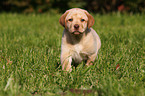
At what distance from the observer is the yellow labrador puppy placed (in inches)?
111

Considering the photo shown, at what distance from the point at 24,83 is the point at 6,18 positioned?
24.5ft

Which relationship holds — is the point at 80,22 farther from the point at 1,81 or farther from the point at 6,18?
the point at 6,18

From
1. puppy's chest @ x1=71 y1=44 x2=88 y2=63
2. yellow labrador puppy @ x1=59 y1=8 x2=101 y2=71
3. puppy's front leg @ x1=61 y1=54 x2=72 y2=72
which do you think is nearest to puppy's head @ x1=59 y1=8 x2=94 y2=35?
yellow labrador puppy @ x1=59 y1=8 x2=101 y2=71

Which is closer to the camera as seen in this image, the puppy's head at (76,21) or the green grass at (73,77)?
the green grass at (73,77)

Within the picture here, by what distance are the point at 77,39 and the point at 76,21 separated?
0.32 m

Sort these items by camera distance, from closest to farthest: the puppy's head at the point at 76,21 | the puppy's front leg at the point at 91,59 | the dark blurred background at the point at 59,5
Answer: the puppy's head at the point at 76,21 < the puppy's front leg at the point at 91,59 < the dark blurred background at the point at 59,5

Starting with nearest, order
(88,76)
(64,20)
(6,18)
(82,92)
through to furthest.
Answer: (82,92) < (88,76) < (64,20) < (6,18)

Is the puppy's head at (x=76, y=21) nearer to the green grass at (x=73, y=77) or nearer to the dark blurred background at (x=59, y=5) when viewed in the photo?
the green grass at (x=73, y=77)

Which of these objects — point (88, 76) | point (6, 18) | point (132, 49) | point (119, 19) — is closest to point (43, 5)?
point (6, 18)

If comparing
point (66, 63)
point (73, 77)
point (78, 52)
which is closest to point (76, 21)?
point (78, 52)

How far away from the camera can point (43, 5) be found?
13.9 m

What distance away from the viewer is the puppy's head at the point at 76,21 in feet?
9.13

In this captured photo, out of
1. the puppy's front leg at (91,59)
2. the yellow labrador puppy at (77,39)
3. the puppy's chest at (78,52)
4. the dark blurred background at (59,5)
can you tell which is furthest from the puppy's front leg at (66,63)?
the dark blurred background at (59,5)

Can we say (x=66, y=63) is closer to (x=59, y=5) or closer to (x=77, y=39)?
(x=77, y=39)
